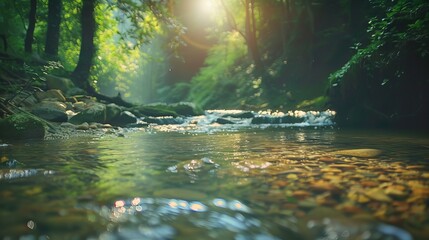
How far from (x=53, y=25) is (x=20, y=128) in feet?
29.3

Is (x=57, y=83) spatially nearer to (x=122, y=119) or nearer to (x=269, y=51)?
(x=122, y=119)

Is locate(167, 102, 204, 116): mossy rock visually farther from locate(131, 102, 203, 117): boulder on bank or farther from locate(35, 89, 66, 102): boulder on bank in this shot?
locate(35, 89, 66, 102): boulder on bank

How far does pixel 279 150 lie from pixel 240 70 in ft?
68.6

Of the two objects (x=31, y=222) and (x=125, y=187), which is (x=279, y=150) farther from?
(x=31, y=222)

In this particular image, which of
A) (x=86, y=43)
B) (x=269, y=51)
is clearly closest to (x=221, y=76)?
(x=269, y=51)

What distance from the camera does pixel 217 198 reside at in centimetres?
209

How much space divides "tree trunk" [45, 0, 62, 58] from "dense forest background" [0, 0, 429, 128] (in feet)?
0.11

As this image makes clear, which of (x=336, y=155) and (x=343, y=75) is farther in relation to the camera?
(x=343, y=75)

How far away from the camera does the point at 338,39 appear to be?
1719 centimetres

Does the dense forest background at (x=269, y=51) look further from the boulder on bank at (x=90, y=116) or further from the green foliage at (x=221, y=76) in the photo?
the boulder on bank at (x=90, y=116)

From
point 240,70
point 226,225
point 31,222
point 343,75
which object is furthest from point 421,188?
point 240,70

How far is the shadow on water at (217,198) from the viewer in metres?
1.57

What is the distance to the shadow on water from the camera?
157cm

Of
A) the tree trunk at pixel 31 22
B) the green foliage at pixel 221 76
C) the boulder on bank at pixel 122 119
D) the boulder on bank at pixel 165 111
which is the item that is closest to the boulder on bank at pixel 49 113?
the boulder on bank at pixel 122 119
